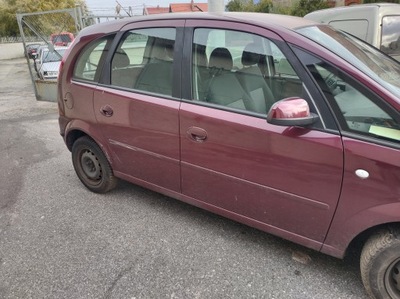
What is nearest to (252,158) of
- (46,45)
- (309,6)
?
(46,45)

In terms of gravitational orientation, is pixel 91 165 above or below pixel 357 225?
below

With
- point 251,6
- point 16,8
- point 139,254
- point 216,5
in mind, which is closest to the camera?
point 139,254

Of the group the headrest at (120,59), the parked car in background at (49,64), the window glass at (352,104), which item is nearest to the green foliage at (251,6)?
the parked car in background at (49,64)

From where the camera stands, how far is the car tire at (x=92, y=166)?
3405mm

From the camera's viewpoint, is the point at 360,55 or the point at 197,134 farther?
the point at 197,134

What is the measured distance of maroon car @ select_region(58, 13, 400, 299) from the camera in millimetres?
1944

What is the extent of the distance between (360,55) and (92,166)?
2660mm

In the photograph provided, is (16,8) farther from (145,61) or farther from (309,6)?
(145,61)

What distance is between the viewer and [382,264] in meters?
2.00

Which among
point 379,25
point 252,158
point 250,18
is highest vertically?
point 250,18

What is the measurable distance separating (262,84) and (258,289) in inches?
53.9

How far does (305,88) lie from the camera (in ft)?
6.87

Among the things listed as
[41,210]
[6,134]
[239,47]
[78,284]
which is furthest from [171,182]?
[6,134]

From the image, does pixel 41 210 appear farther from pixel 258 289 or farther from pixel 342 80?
pixel 342 80
